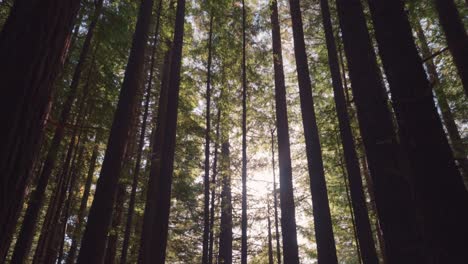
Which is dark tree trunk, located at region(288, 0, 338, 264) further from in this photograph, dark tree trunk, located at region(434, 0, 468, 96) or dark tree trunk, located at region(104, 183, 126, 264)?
dark tree trunk, located at region(104, 183, 126, 264)

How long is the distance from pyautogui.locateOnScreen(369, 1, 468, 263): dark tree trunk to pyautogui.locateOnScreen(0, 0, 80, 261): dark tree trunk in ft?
8.83

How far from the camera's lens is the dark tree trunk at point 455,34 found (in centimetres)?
737

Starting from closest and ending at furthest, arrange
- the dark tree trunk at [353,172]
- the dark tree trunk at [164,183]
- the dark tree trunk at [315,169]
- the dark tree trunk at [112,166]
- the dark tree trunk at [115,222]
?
the dark tree trunk at [112,166] < the dark tree trunk at [164,183] < the dark tree trunk at [315,169] < the dark tree trunk at [353,172] < the dark tree trunk at [115,222]

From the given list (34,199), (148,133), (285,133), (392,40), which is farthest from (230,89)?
(392,40)

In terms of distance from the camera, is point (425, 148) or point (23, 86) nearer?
point (23, 86)

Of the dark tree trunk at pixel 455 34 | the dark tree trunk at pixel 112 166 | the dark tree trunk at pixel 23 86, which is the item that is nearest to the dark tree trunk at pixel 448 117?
the dark tree trunk at pixel 455 34

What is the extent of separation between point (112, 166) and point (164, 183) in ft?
5.94

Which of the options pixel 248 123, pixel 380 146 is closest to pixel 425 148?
pixel 380 146

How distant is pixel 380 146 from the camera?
12.1 ft

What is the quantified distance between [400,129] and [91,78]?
9115 millimetres

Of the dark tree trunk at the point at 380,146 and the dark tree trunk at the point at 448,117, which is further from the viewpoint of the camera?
the dark tree trunk at the point at 448,117

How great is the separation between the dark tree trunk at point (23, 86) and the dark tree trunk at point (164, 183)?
5.61m

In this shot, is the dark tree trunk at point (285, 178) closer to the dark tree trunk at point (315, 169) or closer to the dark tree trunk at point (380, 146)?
the dark tree trunk at point (315, 169)

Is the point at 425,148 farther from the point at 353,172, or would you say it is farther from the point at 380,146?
the point at 353,172
